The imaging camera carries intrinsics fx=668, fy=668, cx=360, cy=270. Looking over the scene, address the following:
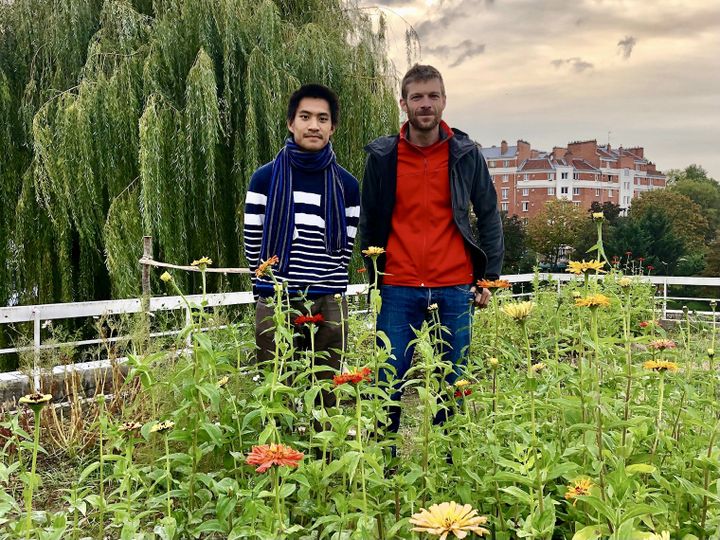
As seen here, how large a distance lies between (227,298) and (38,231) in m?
1.95

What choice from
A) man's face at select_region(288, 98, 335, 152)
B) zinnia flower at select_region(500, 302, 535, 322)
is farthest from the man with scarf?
zinnia flower at select_region(500, 302, 535, 322)

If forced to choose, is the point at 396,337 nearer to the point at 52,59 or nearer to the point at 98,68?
the point at 98,68

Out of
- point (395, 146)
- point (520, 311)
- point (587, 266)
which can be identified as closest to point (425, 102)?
point (395, 146)

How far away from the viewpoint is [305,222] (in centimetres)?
240

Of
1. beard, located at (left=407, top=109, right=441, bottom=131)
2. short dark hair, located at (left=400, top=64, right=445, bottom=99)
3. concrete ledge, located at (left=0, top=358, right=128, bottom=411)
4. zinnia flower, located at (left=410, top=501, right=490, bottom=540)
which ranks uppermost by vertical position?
short dark hair, located at (left=400, top=64, right=445, bottom=99)

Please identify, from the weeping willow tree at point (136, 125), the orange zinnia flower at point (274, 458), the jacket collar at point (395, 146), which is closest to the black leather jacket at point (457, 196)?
the jacket collar at point (395, 146)

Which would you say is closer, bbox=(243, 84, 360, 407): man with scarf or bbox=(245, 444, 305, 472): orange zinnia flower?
bbox=(245, 444, 305, 472): orange zinnia flower

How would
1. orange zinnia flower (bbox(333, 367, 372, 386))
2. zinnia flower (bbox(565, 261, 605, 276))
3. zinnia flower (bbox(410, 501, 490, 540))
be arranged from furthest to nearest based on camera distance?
zinnia flower (bbox(565, 261, 605, 276)) → orange zinnia flower (bbox(333, 367, 372, 386)) → zinnia flower (bbox(410, 501, 490, 540))

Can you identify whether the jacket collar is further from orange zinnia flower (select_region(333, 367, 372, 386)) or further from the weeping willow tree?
the weeping willow tree

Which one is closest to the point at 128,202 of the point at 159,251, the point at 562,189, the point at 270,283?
the point at 159,251

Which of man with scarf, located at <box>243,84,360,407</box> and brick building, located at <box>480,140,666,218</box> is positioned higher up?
brick building, located at <box>480,140,666,218</box>

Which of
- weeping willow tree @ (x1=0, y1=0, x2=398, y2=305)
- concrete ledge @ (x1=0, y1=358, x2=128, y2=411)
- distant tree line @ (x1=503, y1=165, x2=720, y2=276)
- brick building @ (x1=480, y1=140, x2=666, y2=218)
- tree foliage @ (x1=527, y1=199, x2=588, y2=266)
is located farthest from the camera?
brick building @ (x1=480, y1=140, x2=666, y2=218)

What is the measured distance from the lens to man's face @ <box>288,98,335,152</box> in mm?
2393

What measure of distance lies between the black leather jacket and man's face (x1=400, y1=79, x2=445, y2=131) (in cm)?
15
